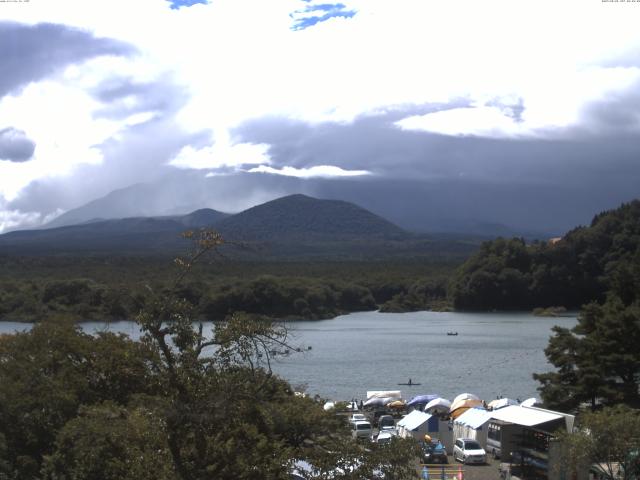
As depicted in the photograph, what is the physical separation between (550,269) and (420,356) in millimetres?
44729

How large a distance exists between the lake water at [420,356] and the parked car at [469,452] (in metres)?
7.79

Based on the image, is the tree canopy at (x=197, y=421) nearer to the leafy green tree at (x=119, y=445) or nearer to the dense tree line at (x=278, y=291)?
the leafy green tree at (x=119, y=445)

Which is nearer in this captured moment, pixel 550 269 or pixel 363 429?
pixel 363 429

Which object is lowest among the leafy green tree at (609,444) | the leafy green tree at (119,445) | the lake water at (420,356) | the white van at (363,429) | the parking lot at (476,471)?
the lake water at (420,356)

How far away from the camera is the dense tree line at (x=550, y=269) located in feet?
325

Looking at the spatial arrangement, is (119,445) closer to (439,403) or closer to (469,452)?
(469,452)

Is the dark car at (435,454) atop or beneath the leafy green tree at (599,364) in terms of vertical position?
beneath

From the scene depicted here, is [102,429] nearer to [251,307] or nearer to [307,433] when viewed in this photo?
[307,433]

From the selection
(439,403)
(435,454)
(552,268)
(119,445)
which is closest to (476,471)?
(435,454)

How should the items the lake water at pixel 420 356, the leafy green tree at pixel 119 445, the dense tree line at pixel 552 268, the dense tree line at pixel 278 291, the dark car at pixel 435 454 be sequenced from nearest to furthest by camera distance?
the leafy green tree at pixel 119 445 < the dark car at pixel 435 454 < the lake water at pixel 420 356 < the dense tree line at pixel 278 291 < the dense tree line at pixel 552 268

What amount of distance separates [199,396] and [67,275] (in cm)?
9442

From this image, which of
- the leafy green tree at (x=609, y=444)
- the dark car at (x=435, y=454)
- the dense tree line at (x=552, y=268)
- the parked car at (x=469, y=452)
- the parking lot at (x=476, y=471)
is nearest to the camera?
the leafy green tree at (x=609, y=444)

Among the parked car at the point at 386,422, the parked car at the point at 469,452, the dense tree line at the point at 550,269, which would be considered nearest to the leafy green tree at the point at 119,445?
the parked car at the point at 469,452

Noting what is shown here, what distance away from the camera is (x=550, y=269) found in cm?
9962
